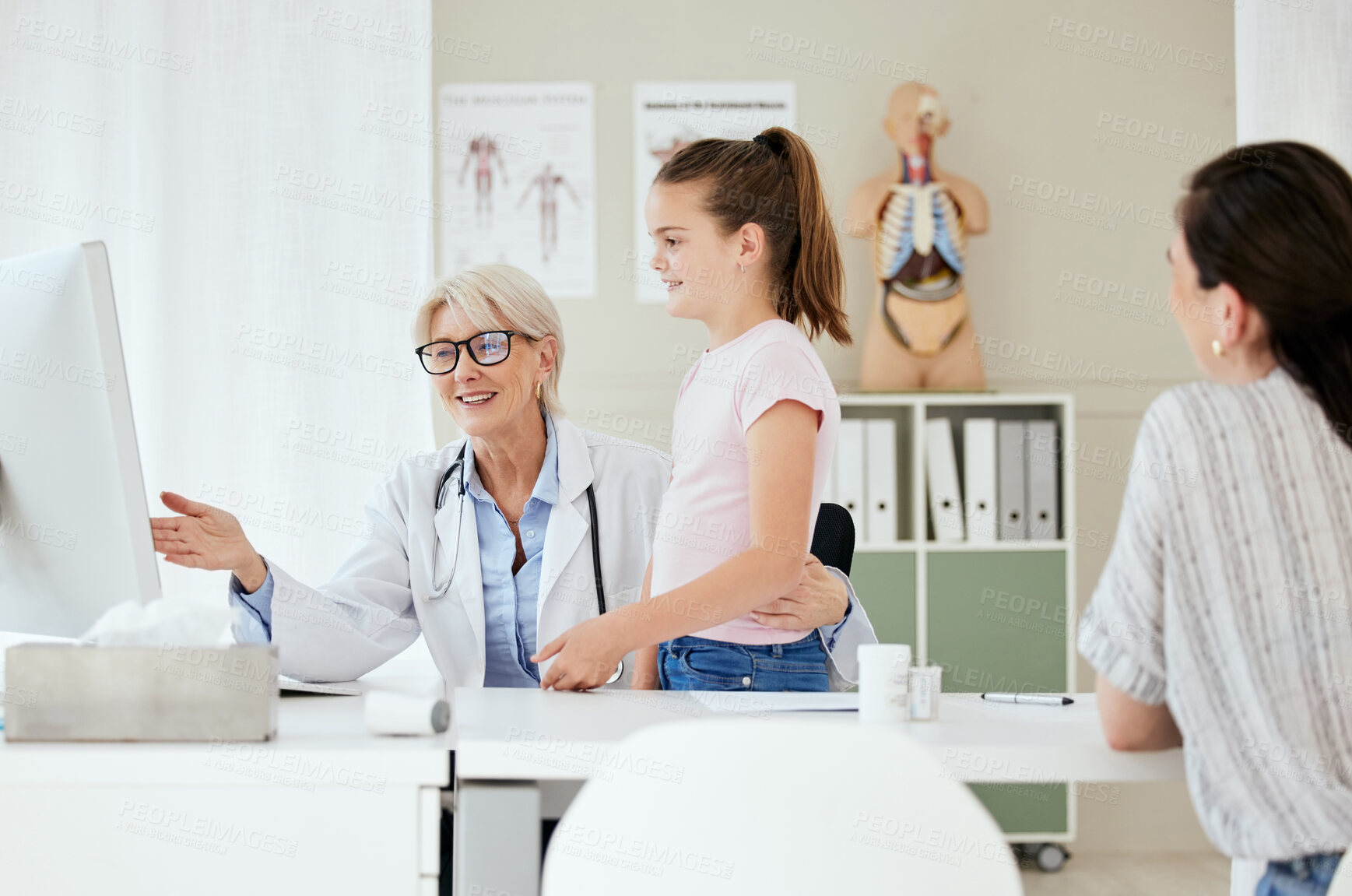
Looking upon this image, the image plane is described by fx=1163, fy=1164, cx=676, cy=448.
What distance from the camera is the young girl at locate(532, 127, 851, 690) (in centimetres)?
131

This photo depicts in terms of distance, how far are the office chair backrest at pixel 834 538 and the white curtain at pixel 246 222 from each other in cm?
113

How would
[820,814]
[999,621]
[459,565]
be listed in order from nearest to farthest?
[820,814]
[459,565]
[999,621]

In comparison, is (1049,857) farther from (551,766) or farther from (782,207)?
(551,766)

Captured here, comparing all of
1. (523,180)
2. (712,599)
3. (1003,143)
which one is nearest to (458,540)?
(712,599)

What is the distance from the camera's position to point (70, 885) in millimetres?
968

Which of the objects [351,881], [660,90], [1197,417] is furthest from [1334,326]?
[660,90]

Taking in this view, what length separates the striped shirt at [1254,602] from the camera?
912 mm

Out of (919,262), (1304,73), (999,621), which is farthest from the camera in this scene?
(919,262)

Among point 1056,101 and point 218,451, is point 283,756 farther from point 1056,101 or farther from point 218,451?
point 1056,101

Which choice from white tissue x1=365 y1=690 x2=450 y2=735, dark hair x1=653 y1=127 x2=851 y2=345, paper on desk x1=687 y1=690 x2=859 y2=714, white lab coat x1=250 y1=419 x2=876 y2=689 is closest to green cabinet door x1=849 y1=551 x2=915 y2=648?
white lab coat x1=250 y1=419 x2=876 y2=689

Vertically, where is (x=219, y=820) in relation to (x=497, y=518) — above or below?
below

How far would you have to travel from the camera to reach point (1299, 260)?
0.96m

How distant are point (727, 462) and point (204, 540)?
684mm

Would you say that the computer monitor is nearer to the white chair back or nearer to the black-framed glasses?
the white chair back
